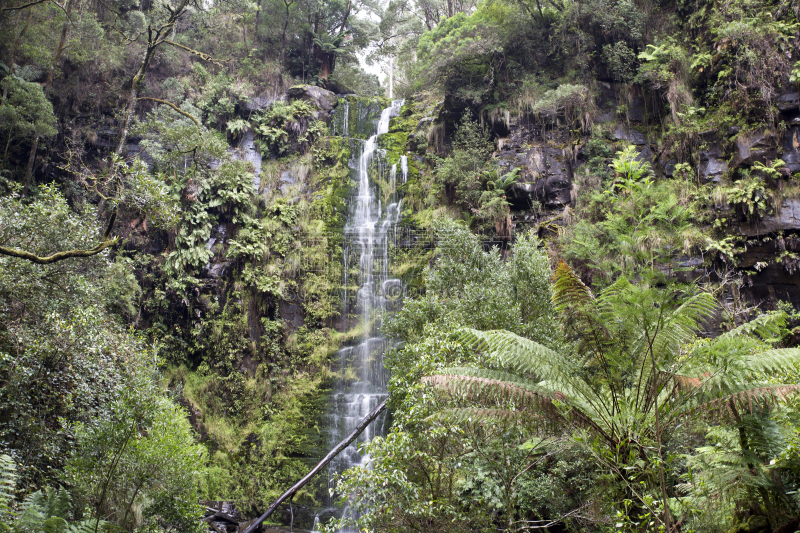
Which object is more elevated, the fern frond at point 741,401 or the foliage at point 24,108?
the foliage at point 24,108

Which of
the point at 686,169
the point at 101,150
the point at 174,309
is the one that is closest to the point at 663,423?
the point at 686,169

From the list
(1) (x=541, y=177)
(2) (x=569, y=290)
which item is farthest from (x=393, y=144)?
(2) (x=569, y=290)

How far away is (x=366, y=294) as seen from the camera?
48.7 ft

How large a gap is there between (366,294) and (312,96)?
9643 mm

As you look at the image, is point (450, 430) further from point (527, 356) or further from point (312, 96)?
point (312, 96)

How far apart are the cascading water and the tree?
816 centimetres

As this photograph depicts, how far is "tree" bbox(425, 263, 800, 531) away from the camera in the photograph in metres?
3.87

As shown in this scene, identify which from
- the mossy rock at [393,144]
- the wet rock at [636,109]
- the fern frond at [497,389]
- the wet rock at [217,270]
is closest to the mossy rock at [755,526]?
the fern frond at [497,389]

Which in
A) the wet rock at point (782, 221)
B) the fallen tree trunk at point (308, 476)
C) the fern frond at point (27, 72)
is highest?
the fern frond at point (27, 72)

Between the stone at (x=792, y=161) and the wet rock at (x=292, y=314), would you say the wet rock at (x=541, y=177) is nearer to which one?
the stone at (x=792, y=161)

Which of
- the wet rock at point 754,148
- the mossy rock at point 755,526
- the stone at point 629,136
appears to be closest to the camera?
the mossy rock at point 755,526

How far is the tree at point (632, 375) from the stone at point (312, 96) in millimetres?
16374

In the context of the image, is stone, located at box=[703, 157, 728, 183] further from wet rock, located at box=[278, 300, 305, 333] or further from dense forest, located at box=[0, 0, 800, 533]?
wet rock, located at box=[278, 300, 305, 333]

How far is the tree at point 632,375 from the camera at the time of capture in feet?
12.7
